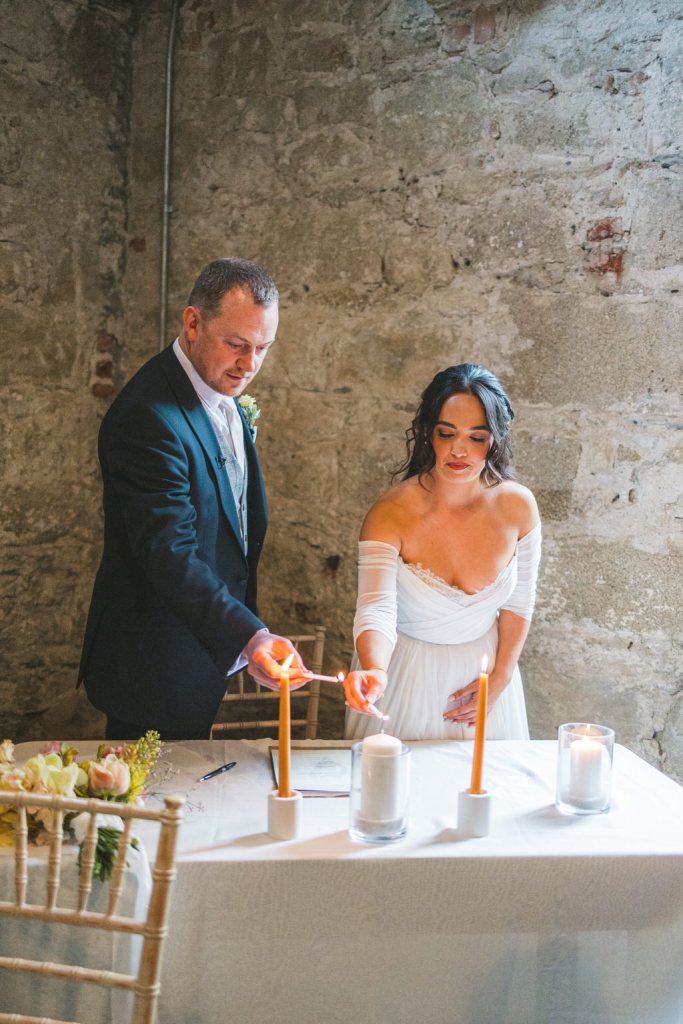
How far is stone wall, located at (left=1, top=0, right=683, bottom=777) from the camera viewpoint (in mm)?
2943

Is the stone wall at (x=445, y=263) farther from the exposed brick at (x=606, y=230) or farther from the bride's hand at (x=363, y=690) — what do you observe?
the bride's hand at (x=363, y=690)

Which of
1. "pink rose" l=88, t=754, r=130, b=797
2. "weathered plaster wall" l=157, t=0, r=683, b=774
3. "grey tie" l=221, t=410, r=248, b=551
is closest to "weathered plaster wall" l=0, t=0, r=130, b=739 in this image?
"weathered plaster wall" l=157, t=0, r=683, b=774

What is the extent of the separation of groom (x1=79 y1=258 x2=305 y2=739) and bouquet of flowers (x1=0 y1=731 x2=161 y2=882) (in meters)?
0.51

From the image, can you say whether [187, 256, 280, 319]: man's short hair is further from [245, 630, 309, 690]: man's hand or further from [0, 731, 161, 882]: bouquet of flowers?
[0, 731, 161, 882]: bouquet of flowers

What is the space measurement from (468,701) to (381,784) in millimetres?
826

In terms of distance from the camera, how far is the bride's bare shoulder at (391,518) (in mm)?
2510

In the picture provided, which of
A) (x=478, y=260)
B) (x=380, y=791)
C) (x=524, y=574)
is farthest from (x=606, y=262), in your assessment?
(x=380, y=791)

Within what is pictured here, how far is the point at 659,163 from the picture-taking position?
2.89m

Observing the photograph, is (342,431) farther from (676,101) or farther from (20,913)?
(20,913)

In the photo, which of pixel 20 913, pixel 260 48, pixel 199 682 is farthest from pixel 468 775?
pixel 260 48

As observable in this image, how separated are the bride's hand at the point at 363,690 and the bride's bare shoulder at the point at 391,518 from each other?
519 millimetres

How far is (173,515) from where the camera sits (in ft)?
7.10

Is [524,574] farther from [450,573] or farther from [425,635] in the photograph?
[425,635]

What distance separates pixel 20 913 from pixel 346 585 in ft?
7.00
